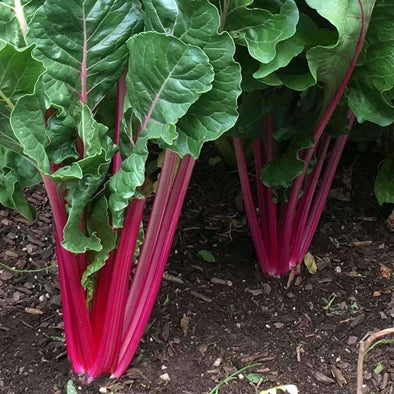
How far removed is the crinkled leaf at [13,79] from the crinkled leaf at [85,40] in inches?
4.2

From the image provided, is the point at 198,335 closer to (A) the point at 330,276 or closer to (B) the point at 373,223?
(A) the point at 330,276

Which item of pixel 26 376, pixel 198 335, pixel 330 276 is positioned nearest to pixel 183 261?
pixel 198 335

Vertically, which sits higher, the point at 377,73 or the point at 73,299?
the point at 377,73

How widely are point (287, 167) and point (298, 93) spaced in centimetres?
25

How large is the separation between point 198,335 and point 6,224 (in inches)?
28.7

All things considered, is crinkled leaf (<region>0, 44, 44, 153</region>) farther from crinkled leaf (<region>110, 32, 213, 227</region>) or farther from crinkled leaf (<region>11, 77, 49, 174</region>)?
crinkled leaf (<region>110, 32, 213, 227</region>)

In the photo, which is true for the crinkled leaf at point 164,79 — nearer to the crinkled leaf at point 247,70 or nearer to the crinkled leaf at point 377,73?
the crinkled leaf at point 247,70

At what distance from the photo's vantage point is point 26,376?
1.52 m

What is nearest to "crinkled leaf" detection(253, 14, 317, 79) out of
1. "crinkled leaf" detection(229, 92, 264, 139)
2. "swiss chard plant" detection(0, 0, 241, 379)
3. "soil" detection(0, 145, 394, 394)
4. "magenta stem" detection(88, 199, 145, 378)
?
"swiss chard plant" detection(0, 0, 241, 379)

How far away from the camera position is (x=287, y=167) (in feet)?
5.31

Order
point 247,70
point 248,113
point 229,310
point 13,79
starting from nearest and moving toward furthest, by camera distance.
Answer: point 13,79 → point 247,70 → point 248,113 → point 229,310

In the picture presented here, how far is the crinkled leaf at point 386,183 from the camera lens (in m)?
1.99

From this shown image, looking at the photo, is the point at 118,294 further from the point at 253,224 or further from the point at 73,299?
the point at 253,224

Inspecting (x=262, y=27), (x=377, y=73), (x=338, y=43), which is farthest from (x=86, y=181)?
(x=377, y=73)
